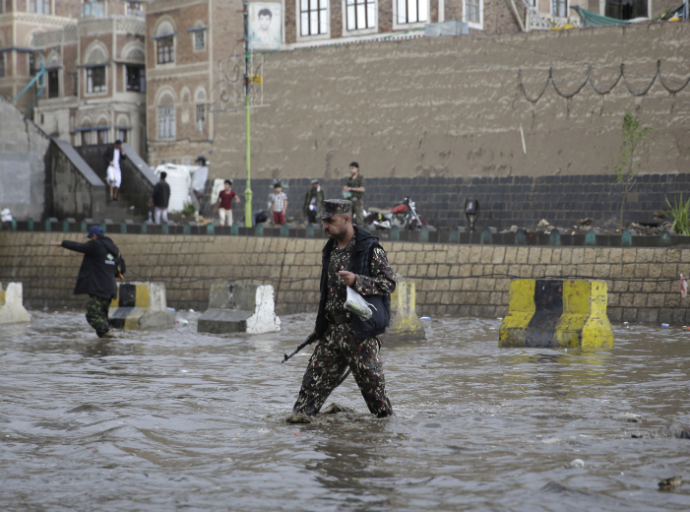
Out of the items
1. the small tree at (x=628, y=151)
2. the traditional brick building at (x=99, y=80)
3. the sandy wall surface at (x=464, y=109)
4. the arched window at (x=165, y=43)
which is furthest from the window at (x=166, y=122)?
the small tree at (x=628, y=151)

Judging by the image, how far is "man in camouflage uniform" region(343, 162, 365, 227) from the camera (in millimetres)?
18609

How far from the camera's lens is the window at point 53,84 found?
50812 mm

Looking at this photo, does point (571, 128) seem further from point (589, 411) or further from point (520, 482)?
point (520, 482)

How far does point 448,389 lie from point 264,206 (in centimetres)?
2072

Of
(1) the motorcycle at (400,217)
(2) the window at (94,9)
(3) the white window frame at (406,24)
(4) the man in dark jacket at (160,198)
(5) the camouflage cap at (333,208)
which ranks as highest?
(2) the window at (94,9)

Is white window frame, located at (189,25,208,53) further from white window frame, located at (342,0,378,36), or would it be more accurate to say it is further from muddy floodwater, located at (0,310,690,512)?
muddy floodwater, located at (0,310,690,512)

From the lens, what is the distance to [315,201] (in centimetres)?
2269

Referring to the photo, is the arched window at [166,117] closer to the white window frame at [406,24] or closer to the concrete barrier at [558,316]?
the white window frame at [406,24]

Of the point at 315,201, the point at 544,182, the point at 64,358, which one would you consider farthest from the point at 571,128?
the point at 64,358

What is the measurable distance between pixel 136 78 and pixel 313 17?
684 inches

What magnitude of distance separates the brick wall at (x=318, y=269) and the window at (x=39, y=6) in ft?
105

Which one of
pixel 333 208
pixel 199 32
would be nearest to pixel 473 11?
pixel 199 32

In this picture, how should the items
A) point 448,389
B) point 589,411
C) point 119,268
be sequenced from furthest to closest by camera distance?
point 119,268
point 448,389
point 589,411

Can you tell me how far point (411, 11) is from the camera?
3206cm
